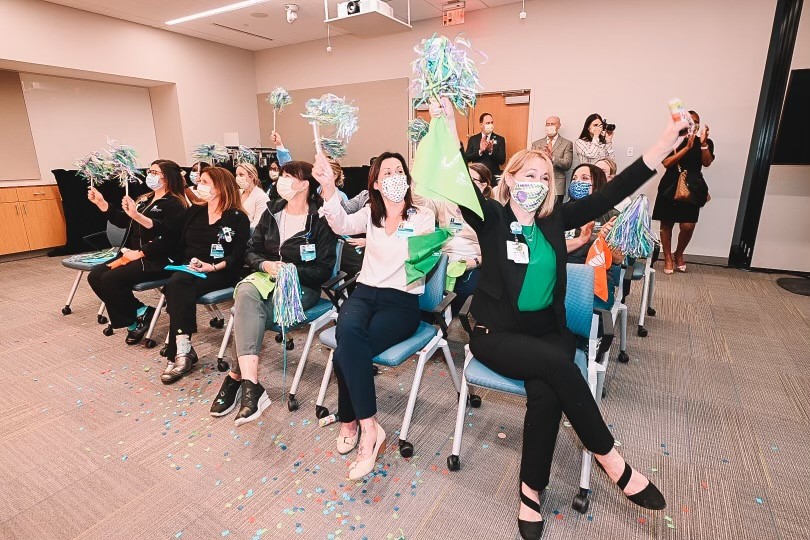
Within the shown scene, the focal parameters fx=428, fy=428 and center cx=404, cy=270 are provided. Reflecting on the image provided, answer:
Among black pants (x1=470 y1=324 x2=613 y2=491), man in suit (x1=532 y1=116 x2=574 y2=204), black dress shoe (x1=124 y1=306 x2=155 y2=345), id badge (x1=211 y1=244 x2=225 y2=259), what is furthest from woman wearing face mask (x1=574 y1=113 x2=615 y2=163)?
black dress shoe (x1=124 y1=306 x2=155 y2=345)

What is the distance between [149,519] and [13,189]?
272 inches

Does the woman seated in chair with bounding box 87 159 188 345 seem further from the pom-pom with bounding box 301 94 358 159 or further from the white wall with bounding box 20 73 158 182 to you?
the white wall with bounding box 20 73 158 182

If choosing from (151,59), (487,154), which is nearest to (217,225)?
(487,154)

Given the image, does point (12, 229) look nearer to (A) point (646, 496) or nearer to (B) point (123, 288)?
(B) point (123, 288)

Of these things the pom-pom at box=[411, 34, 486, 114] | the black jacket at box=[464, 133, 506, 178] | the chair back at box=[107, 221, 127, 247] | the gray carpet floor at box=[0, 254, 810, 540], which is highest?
the pom-pom at box=[411, 34, 486, 114]

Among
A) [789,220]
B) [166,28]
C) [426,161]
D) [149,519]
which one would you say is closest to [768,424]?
[426,161]

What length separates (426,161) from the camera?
1.80m

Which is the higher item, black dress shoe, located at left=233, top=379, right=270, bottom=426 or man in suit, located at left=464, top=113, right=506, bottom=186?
man in suit, located at left=464, top=113, right=506, bottom=186

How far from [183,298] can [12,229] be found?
558 centimetres

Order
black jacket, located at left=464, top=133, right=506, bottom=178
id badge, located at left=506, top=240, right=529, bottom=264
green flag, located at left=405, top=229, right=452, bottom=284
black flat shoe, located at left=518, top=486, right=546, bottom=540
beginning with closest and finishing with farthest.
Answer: black flat shoe, located at left=518, top=486, right=546, bottom=540
id badge, located at left=506, top=240, right=529, bottom=264
green flag, located at left=405, top=229, right=452, bottom=284
black jacket, located at left=464, top=133, right=506, bottom=178

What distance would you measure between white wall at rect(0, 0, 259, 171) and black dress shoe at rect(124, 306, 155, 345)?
16.2 feet

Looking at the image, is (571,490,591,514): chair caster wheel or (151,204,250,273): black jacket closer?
(571,490,591,514): chair caster wheel

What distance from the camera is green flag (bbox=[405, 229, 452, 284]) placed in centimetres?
235

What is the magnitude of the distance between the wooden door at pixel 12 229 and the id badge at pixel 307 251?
6306 mm
